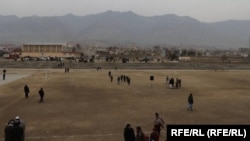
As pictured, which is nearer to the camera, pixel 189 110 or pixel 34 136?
pixel 34 136

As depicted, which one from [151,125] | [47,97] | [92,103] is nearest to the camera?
[151,125]

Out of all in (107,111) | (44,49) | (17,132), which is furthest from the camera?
(44,49)

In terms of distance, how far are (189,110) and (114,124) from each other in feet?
21.7

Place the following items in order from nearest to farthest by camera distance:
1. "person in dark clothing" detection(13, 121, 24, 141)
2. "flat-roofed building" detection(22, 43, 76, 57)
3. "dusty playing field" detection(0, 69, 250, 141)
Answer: "person in dark clothing" detection(13, 121, 24, 141), "dusty playing field" detection(0, 69, 250, 141), "flat-roofed building" detection(22, 43, 76, 57)

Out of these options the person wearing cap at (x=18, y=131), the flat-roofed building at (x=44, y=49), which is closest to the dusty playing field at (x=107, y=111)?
the person wearing cap at (x=18, y=131)

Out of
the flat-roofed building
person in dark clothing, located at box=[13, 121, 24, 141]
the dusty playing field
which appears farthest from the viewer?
the flat-roofed building

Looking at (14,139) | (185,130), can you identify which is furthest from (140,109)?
(185,130)


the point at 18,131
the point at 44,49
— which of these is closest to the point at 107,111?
the point at 18,131

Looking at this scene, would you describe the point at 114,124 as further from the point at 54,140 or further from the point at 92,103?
the point at 92,103

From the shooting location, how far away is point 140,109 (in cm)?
2544

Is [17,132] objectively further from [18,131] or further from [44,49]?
[44,49]

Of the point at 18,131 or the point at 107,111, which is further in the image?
the point at 107,111

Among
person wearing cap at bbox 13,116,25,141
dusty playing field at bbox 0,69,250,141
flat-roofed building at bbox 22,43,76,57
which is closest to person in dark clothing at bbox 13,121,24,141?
person wearing cap at bbox 13,116,25,141

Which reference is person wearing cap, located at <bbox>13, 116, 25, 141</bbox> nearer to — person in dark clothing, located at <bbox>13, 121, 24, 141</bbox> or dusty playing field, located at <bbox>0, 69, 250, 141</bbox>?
person in dark clothing, located at <bbox>13, 121, 24, 141</bbox>
